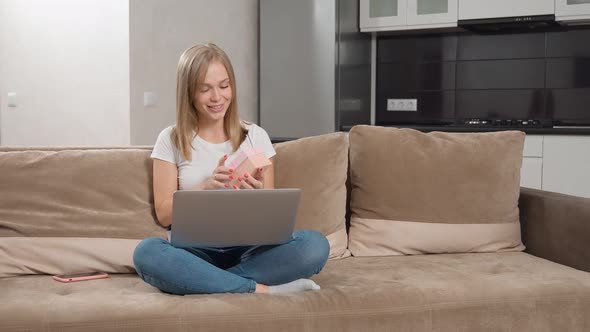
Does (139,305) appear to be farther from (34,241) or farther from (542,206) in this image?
(542,206)

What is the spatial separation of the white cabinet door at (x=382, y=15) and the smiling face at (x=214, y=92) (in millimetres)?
3019

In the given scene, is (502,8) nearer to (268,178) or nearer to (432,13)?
(432,13)

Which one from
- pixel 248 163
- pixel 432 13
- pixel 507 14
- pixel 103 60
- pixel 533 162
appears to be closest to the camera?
pixel 248 163

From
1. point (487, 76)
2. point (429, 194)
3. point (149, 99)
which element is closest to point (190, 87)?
point (429, 194)

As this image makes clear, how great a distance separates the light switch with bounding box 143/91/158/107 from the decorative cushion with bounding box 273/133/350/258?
2.03m

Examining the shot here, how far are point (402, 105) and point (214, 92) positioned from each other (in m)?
3.29

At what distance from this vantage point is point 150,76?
4.46 meters

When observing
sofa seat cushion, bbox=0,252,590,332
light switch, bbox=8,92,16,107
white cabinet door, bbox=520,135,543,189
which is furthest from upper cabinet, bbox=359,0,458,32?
sofa seat cushion, bbox=0,252,590,332

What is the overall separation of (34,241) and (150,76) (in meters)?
2.27

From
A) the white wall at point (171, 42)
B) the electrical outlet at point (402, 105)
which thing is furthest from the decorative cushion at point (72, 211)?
the electrical outlet at point (402, 105)

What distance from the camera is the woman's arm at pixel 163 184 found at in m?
2.37

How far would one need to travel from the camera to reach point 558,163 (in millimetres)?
4520

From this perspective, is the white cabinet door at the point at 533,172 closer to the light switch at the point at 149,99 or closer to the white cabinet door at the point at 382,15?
the white cabinet door at the point at 382,15

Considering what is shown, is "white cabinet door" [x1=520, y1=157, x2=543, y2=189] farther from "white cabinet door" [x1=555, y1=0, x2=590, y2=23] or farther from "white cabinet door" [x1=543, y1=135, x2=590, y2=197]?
"white cabinet door" [x1=555, y1=0, x2=590, y2=23]
